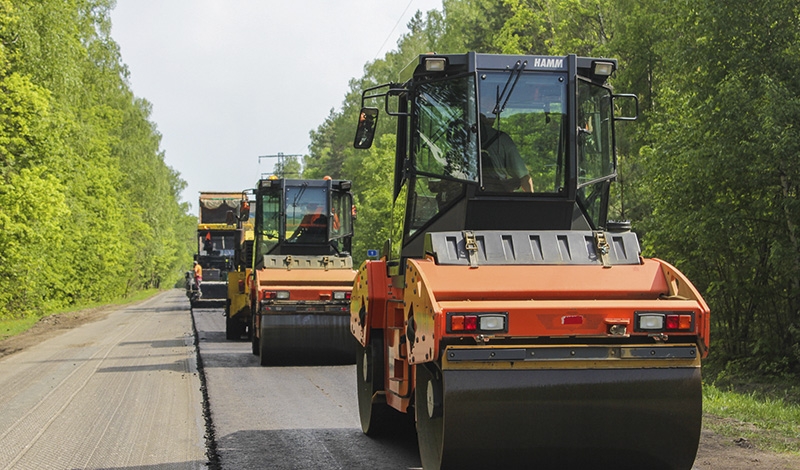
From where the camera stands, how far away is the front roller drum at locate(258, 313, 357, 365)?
1237cm

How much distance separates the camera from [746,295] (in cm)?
1661

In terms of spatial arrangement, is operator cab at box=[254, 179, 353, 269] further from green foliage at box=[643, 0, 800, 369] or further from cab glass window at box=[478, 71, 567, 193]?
cab glass window at box=[478, 71, 567, 193]

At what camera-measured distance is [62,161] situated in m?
21.4

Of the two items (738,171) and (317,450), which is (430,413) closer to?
(317,450)

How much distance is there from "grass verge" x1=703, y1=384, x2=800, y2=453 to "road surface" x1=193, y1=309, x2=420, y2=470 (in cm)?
294

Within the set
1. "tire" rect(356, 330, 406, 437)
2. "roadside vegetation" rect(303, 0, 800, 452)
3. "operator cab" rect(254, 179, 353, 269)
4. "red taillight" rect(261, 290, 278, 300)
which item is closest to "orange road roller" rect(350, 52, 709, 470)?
"tire" rect(356, 330, 406, 437)

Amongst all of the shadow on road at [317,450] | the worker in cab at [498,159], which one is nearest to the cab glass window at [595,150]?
the worker in cab at [498,159]

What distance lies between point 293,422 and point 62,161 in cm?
1619

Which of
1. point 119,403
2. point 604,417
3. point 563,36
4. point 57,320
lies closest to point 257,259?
point 119,403

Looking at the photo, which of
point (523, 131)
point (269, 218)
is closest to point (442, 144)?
point (523, 131)

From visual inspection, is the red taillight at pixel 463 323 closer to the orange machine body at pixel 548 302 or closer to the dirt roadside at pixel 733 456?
the orange machine body at pixel 548 302

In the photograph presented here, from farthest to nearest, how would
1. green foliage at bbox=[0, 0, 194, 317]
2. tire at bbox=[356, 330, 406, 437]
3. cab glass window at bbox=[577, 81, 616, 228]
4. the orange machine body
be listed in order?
green foliage at bbox=[0, 0, 194, 317]
tire at bbox=[356, 330, 406, 437]
cab glass window at bbox=[577, 81, 616, 228]
the orange machine body

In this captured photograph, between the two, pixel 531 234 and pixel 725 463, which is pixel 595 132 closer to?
pixel 531 234

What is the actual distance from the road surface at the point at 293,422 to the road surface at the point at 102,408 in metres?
0.30
